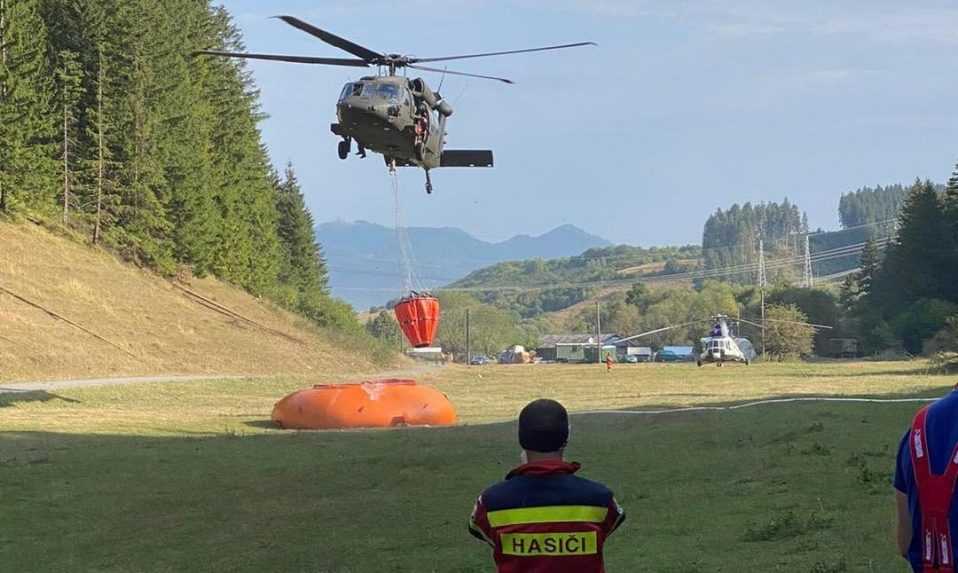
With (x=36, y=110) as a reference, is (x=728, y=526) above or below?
below

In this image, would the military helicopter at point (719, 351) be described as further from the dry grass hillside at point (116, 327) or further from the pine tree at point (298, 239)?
the pine tree at point (298, 239)

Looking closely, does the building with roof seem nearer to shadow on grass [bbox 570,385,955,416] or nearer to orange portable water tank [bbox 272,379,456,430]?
shadow on grass [bbox 570,385,955,416]

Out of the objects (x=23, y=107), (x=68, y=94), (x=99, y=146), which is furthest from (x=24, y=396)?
(x=99, y=146)

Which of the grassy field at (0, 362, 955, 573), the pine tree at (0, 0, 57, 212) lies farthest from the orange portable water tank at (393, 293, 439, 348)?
the pine tree at (0, 0, 57, 212)

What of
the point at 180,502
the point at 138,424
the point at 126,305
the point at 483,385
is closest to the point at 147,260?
the point at 126,305

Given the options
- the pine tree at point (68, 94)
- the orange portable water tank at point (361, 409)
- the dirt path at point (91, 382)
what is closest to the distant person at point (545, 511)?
the orange portable water tank at point (361, 409)

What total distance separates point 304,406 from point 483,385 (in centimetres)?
2528

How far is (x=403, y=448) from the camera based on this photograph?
23.5 metres

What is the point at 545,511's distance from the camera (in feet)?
16.2

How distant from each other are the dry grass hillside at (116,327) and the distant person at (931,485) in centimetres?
4358

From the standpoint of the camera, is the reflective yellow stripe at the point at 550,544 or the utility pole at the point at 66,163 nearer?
the reflective yellow stripe at the point at 550,544

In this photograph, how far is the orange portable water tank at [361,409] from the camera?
1180 inches

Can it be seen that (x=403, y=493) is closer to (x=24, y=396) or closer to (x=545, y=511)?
(x=545, y=511)

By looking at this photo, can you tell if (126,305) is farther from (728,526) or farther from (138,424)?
(728,526)
